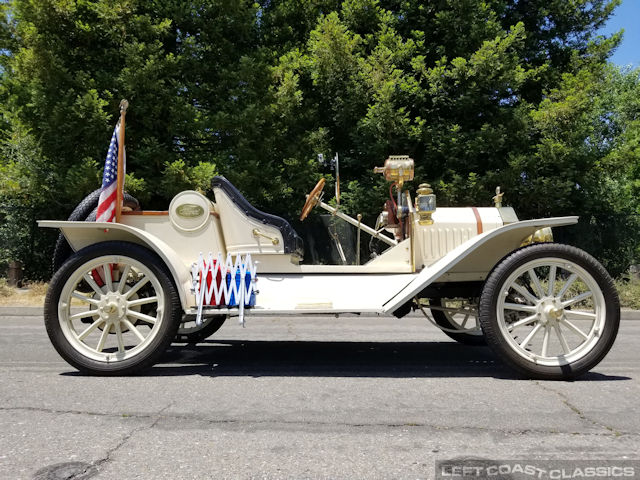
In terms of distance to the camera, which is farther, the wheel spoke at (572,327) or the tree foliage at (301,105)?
the tree foliage at (301,105)

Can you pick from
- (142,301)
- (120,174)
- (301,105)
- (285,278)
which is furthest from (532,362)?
(301,105)

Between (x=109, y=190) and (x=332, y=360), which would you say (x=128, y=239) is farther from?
(x=332, y=360)

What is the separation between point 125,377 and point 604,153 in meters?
14.0

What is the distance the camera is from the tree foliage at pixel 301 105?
1122cm

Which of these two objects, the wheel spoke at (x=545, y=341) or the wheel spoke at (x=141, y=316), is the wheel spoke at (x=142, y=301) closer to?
the wheel spoke at (x=141, y=316)

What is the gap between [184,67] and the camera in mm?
12008

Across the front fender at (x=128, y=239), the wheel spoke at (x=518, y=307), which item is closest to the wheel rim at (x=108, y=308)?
the front fender at (x=128, y=239)

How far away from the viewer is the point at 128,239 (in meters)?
4.06

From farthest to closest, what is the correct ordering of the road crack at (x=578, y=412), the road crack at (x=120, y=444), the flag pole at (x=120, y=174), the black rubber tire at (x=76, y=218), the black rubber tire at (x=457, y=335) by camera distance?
1. the black rubber tire at (x=457, y=335)
2. the black rubber tire at (x=76, y=218)
3. the flag pole at (x=120, y=174)
4. the road crack at (x=578, y=412)
5. the road crack at (x=120, y=444)

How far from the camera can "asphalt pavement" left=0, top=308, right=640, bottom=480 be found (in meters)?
2.21

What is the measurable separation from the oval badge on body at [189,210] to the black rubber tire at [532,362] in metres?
2.26

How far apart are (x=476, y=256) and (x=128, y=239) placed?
273cm

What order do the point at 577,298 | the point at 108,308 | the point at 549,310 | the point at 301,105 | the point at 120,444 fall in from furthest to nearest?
the point at 301,105
the point at 108,308
the point at 549,310
the point at 577,298
the point at 120,444

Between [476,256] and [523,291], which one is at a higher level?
[476,256]
